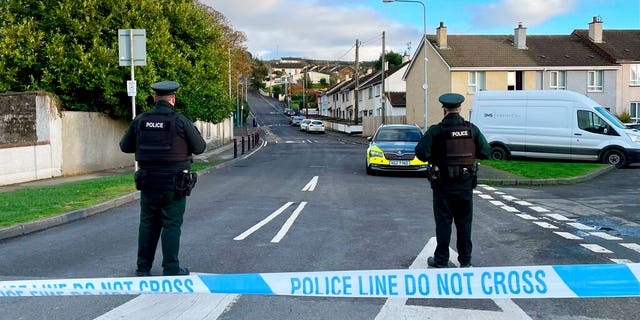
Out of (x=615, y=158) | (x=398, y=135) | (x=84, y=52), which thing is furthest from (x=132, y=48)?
(x=615, y=158)

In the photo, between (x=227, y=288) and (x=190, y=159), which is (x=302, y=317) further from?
(x=190, y=159)

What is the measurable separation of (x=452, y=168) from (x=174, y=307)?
297cm

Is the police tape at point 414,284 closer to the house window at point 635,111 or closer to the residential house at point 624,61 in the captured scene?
the residential house at point 624,61

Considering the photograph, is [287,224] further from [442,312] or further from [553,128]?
[553,128]

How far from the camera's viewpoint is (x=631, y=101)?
4278cm

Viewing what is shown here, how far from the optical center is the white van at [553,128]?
19.2m

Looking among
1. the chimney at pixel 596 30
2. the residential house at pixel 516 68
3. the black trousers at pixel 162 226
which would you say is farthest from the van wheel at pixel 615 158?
the chimney at pixel 596 30

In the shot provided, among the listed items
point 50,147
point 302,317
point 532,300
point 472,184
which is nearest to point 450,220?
point 472,184

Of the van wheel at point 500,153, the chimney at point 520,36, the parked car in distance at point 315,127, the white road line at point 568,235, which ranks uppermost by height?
the chimney at point 520,36

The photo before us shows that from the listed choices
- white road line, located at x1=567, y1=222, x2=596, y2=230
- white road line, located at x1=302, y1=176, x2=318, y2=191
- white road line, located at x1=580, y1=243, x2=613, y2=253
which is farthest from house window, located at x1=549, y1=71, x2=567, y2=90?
white road line, located at x1=580, y1=243, x2=613, y2=253

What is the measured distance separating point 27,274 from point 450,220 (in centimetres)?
447

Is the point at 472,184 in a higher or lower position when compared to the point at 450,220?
higher

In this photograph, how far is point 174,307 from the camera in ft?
15.6

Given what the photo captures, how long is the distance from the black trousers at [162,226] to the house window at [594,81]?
4333 cm
